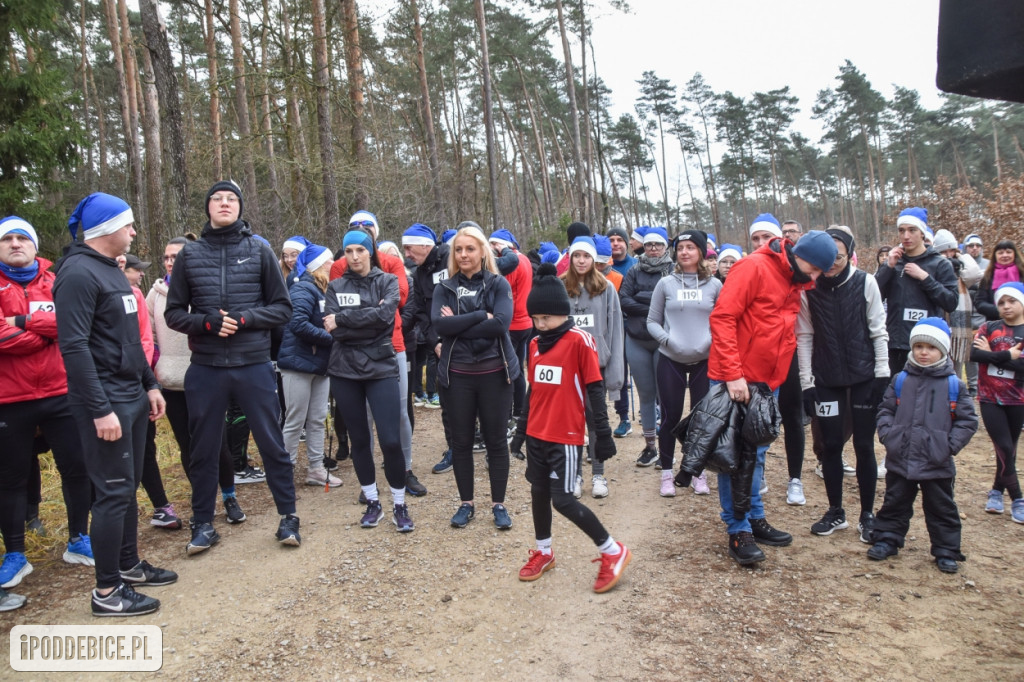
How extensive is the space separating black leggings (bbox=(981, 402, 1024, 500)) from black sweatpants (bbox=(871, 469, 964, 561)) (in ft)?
4.29

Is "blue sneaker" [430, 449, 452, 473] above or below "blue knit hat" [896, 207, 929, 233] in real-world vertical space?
below

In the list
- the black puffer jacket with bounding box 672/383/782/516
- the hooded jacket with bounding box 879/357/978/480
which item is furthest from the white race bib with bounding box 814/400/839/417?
the black puffer jacket with bounding box 672/383/782/516

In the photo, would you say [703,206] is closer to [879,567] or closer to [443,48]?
[443,48]

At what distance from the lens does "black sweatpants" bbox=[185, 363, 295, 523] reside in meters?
4.30

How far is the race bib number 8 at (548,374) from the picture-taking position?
4002 millimetres

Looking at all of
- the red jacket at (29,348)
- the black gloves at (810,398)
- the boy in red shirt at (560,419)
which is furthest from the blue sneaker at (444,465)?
the black gloves at (810,398)

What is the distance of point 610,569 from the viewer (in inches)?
155

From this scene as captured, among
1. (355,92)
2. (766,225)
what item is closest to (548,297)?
(766,225)

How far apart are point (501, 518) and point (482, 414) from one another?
815 mm

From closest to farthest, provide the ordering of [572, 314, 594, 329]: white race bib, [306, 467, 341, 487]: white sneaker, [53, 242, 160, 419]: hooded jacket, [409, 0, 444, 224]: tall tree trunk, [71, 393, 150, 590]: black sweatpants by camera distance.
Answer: [53, 242, 160, 419]: hooded jacket, [71, 393, 150, 590]: black sweatpants, [572, 314, 594, 329]: white race bib, [306, 467, 341, 487]: white sneaker, [409, 0, 444, 224]: tall tree trunk

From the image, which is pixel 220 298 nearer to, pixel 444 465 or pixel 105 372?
pixel 105 372

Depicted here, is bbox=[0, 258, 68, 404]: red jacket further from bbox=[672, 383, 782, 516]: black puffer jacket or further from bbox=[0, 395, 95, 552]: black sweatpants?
bbox=[672, 383, 782, 516]: black puffer jacket

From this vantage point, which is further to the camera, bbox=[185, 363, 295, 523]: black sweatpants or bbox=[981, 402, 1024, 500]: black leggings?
bbox=[981, 402, 1024, 500]: black leggings

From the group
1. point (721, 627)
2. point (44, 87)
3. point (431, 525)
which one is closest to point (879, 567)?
point (721, 627)
